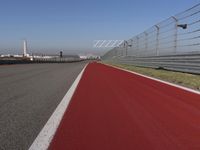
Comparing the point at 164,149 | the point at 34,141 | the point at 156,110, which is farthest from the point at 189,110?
the point at 34,141

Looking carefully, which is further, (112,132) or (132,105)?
(132,105)

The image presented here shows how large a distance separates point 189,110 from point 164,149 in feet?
9.38

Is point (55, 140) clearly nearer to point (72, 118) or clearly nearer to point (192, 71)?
point (72, 118)

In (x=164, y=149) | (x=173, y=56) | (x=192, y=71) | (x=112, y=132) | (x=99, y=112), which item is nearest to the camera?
(x=164, y=149)

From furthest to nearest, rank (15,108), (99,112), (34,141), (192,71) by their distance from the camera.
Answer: (192,71) → (15,108) → (99,112) → (34,141)

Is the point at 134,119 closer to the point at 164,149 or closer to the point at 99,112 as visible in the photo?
the point at 99,112

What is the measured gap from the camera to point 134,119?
5816 millimetres

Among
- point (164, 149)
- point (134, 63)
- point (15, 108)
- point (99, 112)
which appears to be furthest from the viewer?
point (134, 63)

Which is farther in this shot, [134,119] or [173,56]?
[173,56]

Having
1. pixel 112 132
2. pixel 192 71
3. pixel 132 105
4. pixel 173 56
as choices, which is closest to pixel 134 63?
pixel 173 56

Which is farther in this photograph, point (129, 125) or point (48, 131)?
point (129, 125)

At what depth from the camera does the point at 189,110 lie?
6750 millimetres

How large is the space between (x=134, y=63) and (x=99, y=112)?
92.8 feet

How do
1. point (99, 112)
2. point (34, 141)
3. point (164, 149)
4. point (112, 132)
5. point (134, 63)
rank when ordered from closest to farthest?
point (164, 149)
point (34, 141)
point (112, 132)
point (99, 112)
point (134, 63)
